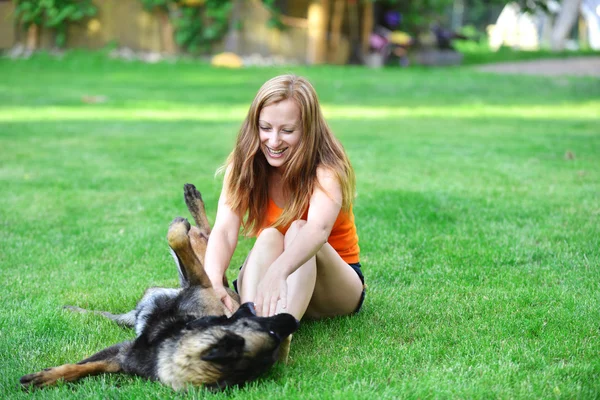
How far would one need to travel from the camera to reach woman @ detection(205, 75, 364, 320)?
11.5 feet

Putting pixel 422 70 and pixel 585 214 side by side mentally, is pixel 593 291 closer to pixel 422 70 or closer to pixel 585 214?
pixel 585 214

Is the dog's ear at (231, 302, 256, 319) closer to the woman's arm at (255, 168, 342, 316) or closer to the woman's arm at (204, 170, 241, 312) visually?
the woman's arm at (255, 168, 342, 316)

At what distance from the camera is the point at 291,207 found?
12.5 feet

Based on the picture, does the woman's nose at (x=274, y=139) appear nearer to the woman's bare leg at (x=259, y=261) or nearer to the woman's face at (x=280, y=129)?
the woman's face at (x=280, y=129)

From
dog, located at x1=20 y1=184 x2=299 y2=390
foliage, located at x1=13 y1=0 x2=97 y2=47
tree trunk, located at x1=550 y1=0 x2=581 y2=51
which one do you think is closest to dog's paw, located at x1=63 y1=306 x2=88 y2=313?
dog, located at x1=20 y1=184 x2=299 y2=390

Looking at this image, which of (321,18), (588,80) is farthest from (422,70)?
(588,80)

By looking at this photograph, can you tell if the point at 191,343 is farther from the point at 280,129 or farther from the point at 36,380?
the point at 280,129

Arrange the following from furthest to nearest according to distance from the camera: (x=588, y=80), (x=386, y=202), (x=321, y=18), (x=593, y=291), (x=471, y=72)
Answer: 1. (x=321, y=18)
2. (x=471, y=72)
3. (x=588, y=80)
4. (x=386, y=202)
5. (x=593, y=291)

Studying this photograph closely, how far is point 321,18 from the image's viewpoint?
68.2ft

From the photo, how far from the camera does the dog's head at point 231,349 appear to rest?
2.98 meters

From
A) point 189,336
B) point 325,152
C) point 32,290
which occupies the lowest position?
point 32,290

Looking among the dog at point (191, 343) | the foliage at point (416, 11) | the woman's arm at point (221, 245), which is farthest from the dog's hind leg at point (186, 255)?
the foliage at point (416, 11)

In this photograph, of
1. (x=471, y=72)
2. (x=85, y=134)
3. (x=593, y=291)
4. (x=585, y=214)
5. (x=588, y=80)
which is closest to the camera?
(x=593, y=291)

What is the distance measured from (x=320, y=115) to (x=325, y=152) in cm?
19
